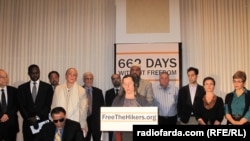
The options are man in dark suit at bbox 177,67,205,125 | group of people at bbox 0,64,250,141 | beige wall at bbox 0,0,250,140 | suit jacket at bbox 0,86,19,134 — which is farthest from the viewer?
beige wall at bbox 0,0,250,140

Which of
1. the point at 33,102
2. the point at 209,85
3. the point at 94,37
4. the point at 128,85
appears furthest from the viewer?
the point at 94,37

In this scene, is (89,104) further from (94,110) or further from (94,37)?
(94,37)

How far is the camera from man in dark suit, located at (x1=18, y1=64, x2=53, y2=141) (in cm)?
505

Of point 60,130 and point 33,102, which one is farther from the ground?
point 33,102

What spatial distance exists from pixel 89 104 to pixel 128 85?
1927mm

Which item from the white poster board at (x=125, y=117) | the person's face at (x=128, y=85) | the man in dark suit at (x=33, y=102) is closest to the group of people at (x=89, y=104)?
the man in dark suit at (x=33, y=102)

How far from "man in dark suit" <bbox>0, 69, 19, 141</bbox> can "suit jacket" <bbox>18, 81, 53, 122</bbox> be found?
11 cm

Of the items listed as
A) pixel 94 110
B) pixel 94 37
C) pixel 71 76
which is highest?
pixel 94 37

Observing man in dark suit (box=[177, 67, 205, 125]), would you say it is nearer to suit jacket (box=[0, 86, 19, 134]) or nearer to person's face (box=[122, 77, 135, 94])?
person's face (box=[122, 77, 135, 94])

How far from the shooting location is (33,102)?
16.8 ft

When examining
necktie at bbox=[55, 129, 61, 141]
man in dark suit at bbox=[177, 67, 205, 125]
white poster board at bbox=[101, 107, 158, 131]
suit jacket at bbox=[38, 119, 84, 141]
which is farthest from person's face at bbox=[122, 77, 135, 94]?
man in dark suit at bbox=[177, 67, 205, 125]

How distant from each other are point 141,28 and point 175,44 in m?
0.68

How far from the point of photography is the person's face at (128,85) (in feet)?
11.6

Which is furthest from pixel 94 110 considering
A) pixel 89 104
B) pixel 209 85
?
pixel 209 85
